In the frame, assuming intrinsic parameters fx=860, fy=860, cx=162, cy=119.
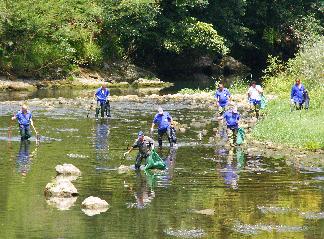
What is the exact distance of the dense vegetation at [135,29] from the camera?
67.4 metres

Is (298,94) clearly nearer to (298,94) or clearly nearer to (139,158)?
(298,94)

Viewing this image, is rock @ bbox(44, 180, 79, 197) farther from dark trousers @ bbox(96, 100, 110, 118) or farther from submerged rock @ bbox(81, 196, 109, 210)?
dark trousers @ bbox(96, 100, 110, 118)

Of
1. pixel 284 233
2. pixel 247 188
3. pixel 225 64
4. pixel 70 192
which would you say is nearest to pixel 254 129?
pixel 247 188

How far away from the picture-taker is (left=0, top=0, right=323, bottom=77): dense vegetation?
221ft

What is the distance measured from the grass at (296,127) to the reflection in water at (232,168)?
2.35 meters

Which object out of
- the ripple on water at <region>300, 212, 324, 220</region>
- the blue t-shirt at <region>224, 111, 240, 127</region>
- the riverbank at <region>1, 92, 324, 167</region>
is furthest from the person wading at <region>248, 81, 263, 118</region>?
the ripple on water at <region>300, 212, 324, 220</region>

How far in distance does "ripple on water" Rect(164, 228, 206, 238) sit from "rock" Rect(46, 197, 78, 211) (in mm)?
3810

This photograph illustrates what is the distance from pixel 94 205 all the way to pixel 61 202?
4.41ft

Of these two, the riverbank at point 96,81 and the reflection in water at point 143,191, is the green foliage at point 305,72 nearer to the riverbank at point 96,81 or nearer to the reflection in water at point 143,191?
the riverbank at point 96,81

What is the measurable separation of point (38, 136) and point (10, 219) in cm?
1610

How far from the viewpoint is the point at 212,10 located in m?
78.5

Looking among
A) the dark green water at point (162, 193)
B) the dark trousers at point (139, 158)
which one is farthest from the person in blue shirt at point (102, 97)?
the dark trousers at point (139, 158)

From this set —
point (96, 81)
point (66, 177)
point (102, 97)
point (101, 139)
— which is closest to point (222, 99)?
point (102, 97)

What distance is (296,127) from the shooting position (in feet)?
125
